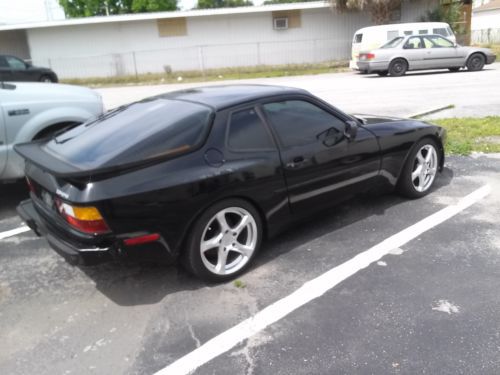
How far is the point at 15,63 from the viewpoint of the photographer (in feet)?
66.4

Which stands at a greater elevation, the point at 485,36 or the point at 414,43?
the point at 485,36

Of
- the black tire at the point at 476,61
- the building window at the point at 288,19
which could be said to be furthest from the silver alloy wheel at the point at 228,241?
the building window at the point at 288,19

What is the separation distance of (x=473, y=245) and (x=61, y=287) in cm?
330

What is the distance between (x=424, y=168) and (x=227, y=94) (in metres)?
2.36

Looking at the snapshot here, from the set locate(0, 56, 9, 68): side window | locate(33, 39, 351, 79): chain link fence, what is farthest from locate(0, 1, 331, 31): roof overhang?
locate(0, 56, 9, 68): side window

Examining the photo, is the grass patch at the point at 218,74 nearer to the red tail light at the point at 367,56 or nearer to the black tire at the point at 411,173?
the red tail light at the point at 367,56

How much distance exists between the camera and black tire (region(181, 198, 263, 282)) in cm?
328

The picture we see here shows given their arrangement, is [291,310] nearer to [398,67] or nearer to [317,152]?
[317,152]

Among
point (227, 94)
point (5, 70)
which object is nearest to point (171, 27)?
point (5, 70)

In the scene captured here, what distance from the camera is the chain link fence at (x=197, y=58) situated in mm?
27656

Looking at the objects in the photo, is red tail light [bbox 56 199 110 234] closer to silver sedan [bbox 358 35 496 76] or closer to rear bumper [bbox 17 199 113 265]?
rear bumper [bbox 17 199 113 265]

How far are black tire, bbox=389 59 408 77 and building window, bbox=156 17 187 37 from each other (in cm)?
1467

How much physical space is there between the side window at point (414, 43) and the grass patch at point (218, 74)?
5402mm

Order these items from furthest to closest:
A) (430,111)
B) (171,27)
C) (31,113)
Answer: (171,27), (430,111), (31,113)
